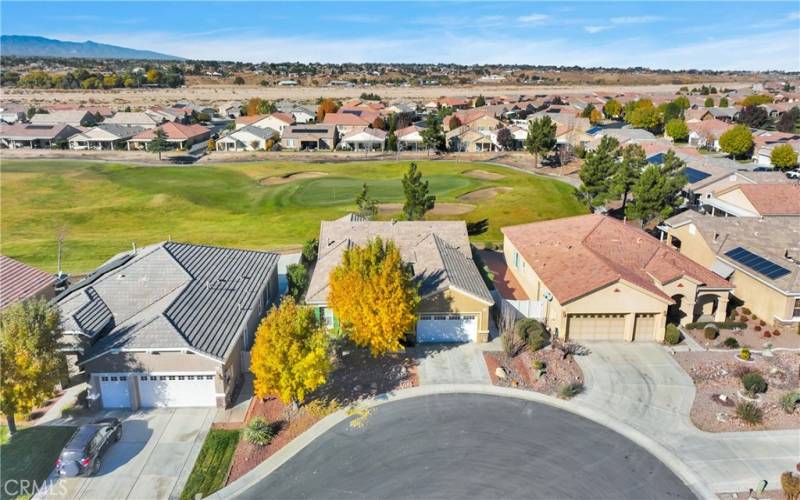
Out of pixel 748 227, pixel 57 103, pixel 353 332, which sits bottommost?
pixel 353 332

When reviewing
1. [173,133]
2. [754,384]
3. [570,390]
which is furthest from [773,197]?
[173,133]

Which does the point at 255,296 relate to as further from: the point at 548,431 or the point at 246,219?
the point at 246,219

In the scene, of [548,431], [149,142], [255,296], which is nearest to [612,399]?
[548,431]

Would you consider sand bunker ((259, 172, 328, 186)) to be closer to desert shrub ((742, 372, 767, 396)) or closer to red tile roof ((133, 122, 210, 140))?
red tile roof ((133, 122, 210, 140))

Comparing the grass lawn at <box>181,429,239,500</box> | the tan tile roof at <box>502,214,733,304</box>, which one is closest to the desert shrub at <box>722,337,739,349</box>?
the tan tile roof at <box>502,214,733,304</box>

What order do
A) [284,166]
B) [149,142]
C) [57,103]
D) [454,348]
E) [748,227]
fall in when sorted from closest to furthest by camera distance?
1. [454,348]
2. [748,227]
3. [284,166]
4. [149,142]
5. [57,103]
